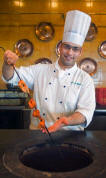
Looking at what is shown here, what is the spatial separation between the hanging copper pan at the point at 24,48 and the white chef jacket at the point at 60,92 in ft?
5.90

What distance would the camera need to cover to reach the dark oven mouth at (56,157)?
1061 millimetres

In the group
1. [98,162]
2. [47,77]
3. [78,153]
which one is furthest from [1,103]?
[98,162]

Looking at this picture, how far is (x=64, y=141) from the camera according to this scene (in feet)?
3.94

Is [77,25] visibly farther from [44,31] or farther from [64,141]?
[44,31]

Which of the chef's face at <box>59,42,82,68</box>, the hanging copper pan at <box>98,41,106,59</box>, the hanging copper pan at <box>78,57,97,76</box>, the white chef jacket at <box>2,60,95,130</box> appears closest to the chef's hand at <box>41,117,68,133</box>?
the white chef jacket at <box>2,60,95,130</box>

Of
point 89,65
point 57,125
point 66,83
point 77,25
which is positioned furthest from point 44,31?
point 57,125

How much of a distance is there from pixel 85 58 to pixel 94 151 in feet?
8.47

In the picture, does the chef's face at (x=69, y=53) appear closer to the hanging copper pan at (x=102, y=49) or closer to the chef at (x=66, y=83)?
the chef at (x=66, y=83)

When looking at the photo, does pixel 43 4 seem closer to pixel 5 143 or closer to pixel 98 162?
pixel 5 143

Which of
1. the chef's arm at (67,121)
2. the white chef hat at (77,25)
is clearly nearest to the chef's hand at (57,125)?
the chef's arm at (67,121)

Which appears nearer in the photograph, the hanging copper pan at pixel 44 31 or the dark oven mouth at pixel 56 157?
the dark oven mouth at pixel 56 157

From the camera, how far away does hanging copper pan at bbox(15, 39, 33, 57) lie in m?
3.48

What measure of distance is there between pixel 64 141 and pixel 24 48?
254 cm

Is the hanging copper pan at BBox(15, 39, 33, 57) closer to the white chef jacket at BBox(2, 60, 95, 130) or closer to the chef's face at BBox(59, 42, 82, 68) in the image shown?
the white chef jacket at BBox(2, 60, 95, 130)
